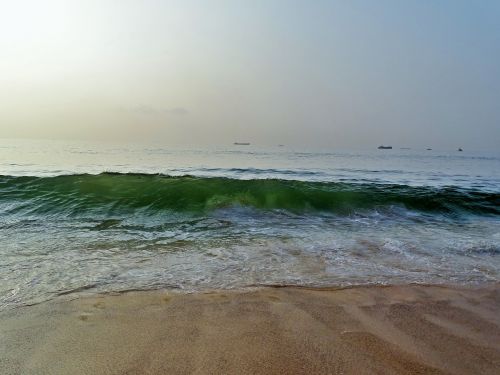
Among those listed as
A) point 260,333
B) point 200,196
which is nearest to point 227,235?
point 260,333

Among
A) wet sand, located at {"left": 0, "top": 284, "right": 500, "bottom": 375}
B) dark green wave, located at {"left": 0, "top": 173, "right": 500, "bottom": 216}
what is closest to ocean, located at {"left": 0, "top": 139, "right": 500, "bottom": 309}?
dark green wave, located at {"left": 0, "top": 173, "right": 500, "bottom": 216}

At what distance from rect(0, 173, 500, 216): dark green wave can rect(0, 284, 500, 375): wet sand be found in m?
6.43

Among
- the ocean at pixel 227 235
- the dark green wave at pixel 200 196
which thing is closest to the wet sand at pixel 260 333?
the ocean at pixel 227 235

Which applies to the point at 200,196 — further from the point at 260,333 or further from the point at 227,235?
the point at 260,333

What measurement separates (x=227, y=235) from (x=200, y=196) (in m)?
4.51

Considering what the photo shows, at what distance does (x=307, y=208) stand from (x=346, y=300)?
6935 millimetres

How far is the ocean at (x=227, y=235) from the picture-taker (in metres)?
4.25

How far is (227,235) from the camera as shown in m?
6.73

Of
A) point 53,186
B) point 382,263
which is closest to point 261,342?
point 382,263

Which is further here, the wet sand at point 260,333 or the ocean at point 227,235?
the ocean at point 227,235

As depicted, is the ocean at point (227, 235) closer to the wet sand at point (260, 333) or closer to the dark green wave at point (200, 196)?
the dark green wave at point (200, 196)

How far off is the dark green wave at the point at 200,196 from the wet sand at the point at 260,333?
6.43 m

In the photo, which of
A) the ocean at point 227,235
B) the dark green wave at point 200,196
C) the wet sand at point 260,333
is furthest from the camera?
the dark green wave at point 200,196

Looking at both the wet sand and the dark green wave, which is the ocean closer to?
the dark green wave
